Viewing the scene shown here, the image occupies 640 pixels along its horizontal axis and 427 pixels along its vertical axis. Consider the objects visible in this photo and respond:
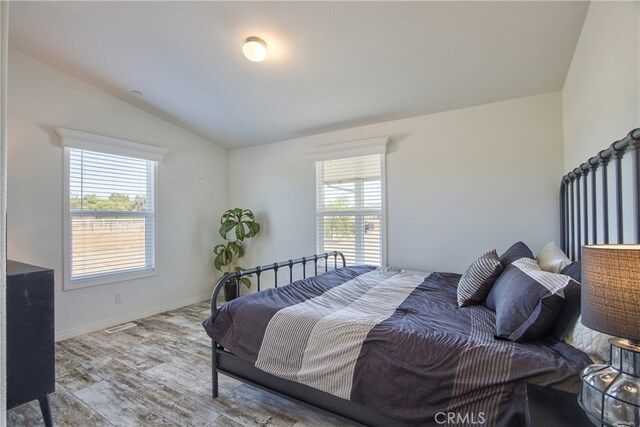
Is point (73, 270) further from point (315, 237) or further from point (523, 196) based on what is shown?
point (523, 196)

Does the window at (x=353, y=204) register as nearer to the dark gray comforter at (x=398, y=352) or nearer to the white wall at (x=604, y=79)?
the dark gray comforter at (x=398, y=352)

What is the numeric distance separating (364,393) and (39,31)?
12.3ft

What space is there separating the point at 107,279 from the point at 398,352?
11.3 feet

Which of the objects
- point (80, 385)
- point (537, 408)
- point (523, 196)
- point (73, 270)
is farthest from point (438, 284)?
point (73, 270)

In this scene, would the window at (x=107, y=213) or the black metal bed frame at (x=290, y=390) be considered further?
the window at (x=107, y=213)

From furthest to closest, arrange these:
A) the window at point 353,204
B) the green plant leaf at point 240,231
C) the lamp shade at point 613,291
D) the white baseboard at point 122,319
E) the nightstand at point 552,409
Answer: the green plant leaf at point 240,231 < the window at point 353,204 < the white baseboard at point 122,319 < the nightstand at point 552,409 < the lamp shade at point 613,291

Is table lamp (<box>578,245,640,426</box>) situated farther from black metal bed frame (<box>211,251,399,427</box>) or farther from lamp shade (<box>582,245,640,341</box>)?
black metal bed frame (<box>211,251,399,427</box>)

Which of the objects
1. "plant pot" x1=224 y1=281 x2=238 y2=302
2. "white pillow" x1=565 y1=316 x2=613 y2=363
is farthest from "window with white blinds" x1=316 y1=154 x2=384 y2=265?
"white pillow" x1=565 y1=316 x2=613 y2=363

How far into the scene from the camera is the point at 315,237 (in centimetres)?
408

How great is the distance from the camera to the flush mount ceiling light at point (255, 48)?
7.77 feet

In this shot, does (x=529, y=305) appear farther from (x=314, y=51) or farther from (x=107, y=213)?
(x=107, y=213)

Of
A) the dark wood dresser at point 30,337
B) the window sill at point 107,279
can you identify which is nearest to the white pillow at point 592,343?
the dark wood dresser at point 30,337

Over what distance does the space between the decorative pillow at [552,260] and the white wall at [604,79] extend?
68cm

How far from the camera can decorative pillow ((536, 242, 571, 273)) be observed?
184cm
